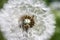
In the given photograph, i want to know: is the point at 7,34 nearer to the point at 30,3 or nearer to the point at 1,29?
the point at 1,29

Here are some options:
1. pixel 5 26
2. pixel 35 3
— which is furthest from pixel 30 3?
pixel 5 26

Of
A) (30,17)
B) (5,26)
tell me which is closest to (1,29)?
(5,26)

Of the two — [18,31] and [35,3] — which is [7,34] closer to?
[18,31]

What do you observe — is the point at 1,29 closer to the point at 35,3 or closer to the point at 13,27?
the point at 13,27

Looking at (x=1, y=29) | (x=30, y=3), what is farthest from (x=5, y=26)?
(x=30, y=3)

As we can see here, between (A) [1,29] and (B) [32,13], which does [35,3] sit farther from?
(A) [1,29]
